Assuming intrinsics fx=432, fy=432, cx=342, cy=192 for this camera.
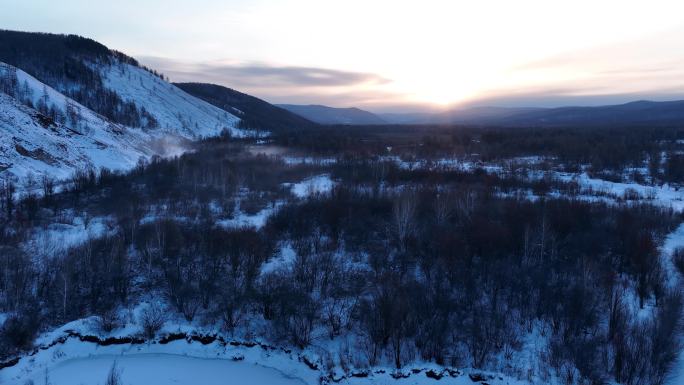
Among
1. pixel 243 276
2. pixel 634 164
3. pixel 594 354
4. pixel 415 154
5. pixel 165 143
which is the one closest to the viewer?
pixel 594 354

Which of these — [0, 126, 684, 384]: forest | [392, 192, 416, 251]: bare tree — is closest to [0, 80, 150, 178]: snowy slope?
[0, 126, 684, 384]: forest

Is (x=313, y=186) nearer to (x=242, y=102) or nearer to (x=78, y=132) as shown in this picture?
(x=78, y=132)

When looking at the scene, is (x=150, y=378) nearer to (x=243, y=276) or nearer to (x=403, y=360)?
(x=243, y=276)

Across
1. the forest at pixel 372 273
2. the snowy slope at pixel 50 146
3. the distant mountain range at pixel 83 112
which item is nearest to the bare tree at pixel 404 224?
the forest at pixel 372 273

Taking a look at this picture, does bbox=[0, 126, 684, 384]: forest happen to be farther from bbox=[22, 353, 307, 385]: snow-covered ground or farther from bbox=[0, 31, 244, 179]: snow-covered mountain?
bbox=[0, 31, 244, 179]: snow-covered mountain

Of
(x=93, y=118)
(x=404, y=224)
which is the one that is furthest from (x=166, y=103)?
(x=404, y=224)

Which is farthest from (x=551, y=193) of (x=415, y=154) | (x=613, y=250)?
(x=415, y=154)

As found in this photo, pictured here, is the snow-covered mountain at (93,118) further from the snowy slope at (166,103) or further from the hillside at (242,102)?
the hillside at (242,102)
